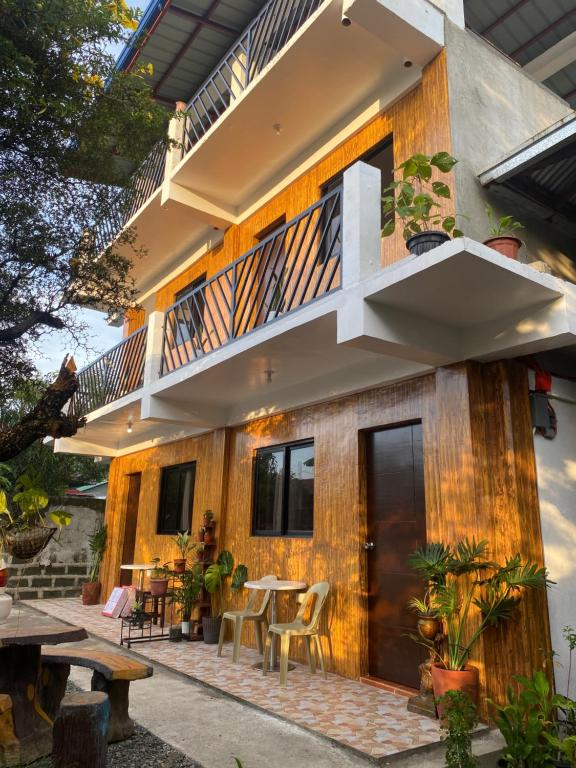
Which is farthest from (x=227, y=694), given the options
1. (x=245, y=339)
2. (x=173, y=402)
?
(x=173, y=402)

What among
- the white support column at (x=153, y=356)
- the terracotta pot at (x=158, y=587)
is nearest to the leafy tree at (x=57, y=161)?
the white support column at (x=153, y=356)

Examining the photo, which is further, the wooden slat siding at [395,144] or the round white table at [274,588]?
the round white table at [274,588]

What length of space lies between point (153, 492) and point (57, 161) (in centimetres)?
665

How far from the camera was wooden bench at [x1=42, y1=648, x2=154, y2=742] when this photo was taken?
3.98 meters

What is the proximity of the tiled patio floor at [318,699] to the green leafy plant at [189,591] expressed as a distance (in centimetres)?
47

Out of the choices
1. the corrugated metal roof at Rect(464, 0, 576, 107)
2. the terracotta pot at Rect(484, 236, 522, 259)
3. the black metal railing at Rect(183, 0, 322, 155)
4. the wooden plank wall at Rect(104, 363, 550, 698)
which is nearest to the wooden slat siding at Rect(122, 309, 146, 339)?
the black metal railing at Rect(183, 0, 322, 155)

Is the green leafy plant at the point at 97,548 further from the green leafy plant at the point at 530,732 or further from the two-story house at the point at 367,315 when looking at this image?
the green leafy plant at the point at 530,732

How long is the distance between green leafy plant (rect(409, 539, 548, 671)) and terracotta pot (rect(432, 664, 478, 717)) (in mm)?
118

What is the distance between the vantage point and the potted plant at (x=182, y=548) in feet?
26.9

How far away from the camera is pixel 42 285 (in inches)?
206

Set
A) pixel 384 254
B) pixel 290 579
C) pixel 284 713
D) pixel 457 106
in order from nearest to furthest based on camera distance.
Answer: pixel 284 713 < pixel 457 106 < pixel 384 254 < pixel 290 579

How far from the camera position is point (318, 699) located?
4891 mm

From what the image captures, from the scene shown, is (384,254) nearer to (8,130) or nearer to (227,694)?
(8,130)

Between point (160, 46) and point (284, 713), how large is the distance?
928 cm
